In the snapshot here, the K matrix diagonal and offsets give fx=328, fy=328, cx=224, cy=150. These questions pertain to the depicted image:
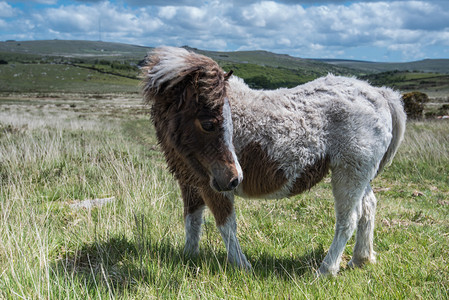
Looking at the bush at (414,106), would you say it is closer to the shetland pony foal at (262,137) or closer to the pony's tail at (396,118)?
the pony's tail at (396,118)

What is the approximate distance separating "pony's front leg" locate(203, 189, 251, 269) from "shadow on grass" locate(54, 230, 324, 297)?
0.12m

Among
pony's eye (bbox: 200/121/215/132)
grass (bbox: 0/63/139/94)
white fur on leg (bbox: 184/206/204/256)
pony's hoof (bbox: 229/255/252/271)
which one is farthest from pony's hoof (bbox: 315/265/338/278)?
grass (bbox: 0/63/139/94)

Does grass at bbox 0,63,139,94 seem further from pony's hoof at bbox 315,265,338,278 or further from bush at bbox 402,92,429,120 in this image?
pony's hoof at bbox 315,265,338,278

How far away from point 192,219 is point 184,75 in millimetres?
1835

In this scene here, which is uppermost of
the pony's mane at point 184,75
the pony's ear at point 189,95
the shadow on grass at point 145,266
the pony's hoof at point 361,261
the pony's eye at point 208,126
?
the pony's mane at point 184,75

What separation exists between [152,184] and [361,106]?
164 inches

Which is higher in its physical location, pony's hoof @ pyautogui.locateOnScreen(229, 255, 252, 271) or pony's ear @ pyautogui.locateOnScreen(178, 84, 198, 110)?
pony's ear @ pyautogui.locateOnScreen(178, 84, 198, 110)

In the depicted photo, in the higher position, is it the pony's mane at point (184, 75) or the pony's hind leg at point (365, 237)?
the pony's mane at point (184, 75)

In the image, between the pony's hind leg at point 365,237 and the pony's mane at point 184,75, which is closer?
the pony's mane at point 184,75

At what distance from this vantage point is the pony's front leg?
3418 millimetres

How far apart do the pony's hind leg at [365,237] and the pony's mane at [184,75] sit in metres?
2.46

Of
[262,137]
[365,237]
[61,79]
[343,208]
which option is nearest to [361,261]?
[365,237]

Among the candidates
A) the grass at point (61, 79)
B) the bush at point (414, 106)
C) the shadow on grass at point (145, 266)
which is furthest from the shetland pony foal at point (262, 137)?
the grass at point (61, 79)

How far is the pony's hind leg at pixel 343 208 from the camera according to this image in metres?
3.68
